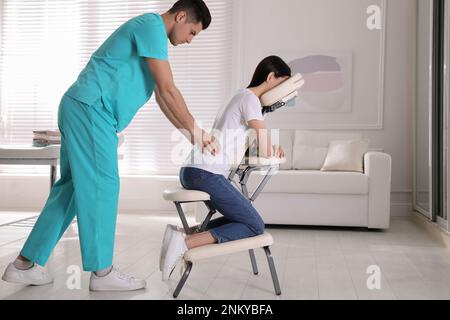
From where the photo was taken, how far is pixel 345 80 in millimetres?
5438

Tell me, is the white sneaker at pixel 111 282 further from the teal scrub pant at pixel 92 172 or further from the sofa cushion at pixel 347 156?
the sofa cushion at pixel 347 156

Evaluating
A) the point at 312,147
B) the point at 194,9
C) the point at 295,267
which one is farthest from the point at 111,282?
the point at 312,147

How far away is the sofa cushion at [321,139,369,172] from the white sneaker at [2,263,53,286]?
288 centimetres

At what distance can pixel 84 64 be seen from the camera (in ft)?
19.6

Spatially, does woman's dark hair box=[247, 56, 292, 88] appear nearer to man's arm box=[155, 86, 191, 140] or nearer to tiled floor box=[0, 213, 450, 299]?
man's arm box=[155, 86, 191, 140]

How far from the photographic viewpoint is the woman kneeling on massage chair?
2148mm

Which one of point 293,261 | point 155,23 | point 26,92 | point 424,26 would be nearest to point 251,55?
point 424,26

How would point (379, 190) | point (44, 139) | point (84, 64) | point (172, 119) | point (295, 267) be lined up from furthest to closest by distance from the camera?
point (84, 64)
point (379, 190)
point (44, 139)
point (295, 267)
point (172, 119)

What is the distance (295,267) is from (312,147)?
228 centimetres

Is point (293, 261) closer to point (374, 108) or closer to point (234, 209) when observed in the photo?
point (234, 209)

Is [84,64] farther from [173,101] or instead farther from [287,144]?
[173,101]

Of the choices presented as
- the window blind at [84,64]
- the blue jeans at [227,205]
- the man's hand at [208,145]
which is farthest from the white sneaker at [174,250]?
the window blind at [84,64]

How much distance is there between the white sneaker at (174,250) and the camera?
212 cm

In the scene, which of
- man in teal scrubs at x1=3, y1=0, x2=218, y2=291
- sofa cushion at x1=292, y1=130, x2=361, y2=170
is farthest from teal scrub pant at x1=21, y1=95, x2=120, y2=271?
sofa cushion at x1=292, y1=130, x2=361, y2=170
